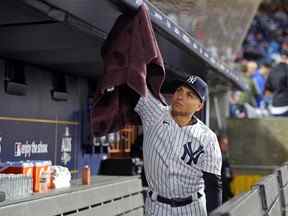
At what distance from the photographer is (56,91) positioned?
20.6ft

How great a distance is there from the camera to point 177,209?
362 cm

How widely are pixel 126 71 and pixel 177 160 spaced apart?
2.11 ft

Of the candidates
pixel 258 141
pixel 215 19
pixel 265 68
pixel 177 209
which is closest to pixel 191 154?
pixel 177 209

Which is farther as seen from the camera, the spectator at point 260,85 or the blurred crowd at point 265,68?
the spectator at point 260,85

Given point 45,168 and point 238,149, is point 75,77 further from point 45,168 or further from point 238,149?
point 238,149

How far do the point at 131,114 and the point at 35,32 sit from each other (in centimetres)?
125

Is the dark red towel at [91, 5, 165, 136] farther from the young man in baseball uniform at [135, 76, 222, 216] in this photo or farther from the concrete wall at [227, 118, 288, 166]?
the concrete wall at [227, 118, 288, 166]

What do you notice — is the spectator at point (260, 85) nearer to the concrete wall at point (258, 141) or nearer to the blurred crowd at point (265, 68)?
the blurred crowd at point (265, 68)

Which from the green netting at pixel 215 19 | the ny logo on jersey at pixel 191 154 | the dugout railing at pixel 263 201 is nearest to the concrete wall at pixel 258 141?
→ the green netting at pixel 215 19

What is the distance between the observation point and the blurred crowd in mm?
13139

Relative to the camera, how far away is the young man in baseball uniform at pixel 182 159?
11.8ft

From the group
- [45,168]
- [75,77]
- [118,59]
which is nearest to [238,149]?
[75,77]

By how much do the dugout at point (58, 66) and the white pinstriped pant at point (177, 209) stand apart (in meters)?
1.30

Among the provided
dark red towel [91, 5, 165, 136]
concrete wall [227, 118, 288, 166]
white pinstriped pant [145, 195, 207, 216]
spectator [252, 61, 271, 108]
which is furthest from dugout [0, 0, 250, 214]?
spectator [252, 61, 271, 108]
